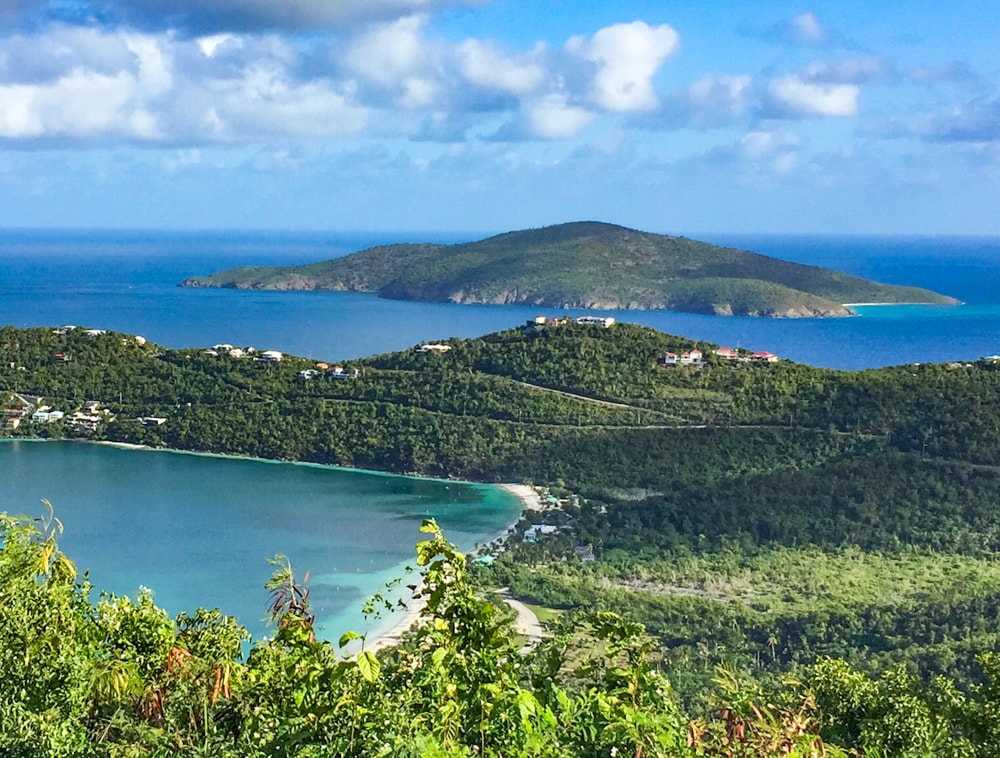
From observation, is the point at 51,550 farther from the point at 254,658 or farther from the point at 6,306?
the point at 6,306

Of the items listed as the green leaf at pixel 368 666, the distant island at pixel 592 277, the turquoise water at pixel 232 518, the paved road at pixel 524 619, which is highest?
the distant island at pixel 592 277

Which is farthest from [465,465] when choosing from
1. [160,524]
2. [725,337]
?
[725,337]

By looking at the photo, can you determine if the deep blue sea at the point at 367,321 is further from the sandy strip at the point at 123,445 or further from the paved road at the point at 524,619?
the paved road at the point at 524,619

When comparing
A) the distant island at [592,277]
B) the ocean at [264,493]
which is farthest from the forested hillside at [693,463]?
the distant island at [592,277]

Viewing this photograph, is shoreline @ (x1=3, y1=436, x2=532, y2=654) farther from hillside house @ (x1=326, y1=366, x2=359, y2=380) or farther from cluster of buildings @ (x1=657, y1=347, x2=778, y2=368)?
cluster of buildings @ (x1=657, y1=347, x2=778, y2=368)

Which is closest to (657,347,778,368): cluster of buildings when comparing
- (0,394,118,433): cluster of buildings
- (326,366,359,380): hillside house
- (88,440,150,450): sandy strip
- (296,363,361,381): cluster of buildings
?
(326,366,359,380): hillside house
